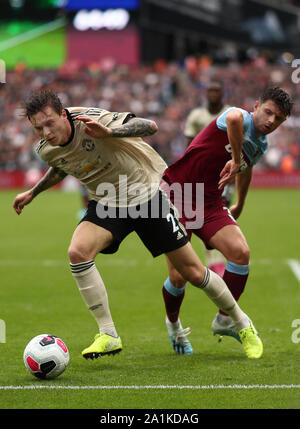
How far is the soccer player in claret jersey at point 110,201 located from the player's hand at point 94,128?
61 mm

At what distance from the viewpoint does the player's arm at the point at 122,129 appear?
5578 mm

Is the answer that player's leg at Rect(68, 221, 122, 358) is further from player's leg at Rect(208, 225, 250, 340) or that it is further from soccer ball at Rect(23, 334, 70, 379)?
player's leg at Rect(208, 225, 250, 340)

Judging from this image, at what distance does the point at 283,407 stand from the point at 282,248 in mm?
9587

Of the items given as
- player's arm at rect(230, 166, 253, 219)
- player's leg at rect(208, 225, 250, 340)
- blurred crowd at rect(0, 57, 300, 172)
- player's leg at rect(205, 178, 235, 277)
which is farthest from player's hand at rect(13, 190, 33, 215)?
blurred crowd at rect(0, 57, 300, 172)

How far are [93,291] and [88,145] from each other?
1.11m

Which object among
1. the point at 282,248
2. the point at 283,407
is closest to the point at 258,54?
the point at 282,248

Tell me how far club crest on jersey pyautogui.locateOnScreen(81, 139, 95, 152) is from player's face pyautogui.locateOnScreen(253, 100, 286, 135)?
4.41 feet

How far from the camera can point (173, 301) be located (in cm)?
680

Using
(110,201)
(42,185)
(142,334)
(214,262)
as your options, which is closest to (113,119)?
(110,201)

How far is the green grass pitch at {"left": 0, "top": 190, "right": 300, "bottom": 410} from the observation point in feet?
16.6

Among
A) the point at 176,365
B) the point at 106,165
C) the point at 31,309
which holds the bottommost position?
the point at 31,309

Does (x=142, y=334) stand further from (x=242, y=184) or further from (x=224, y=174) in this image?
(x=224, y=174)

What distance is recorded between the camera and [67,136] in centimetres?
588
